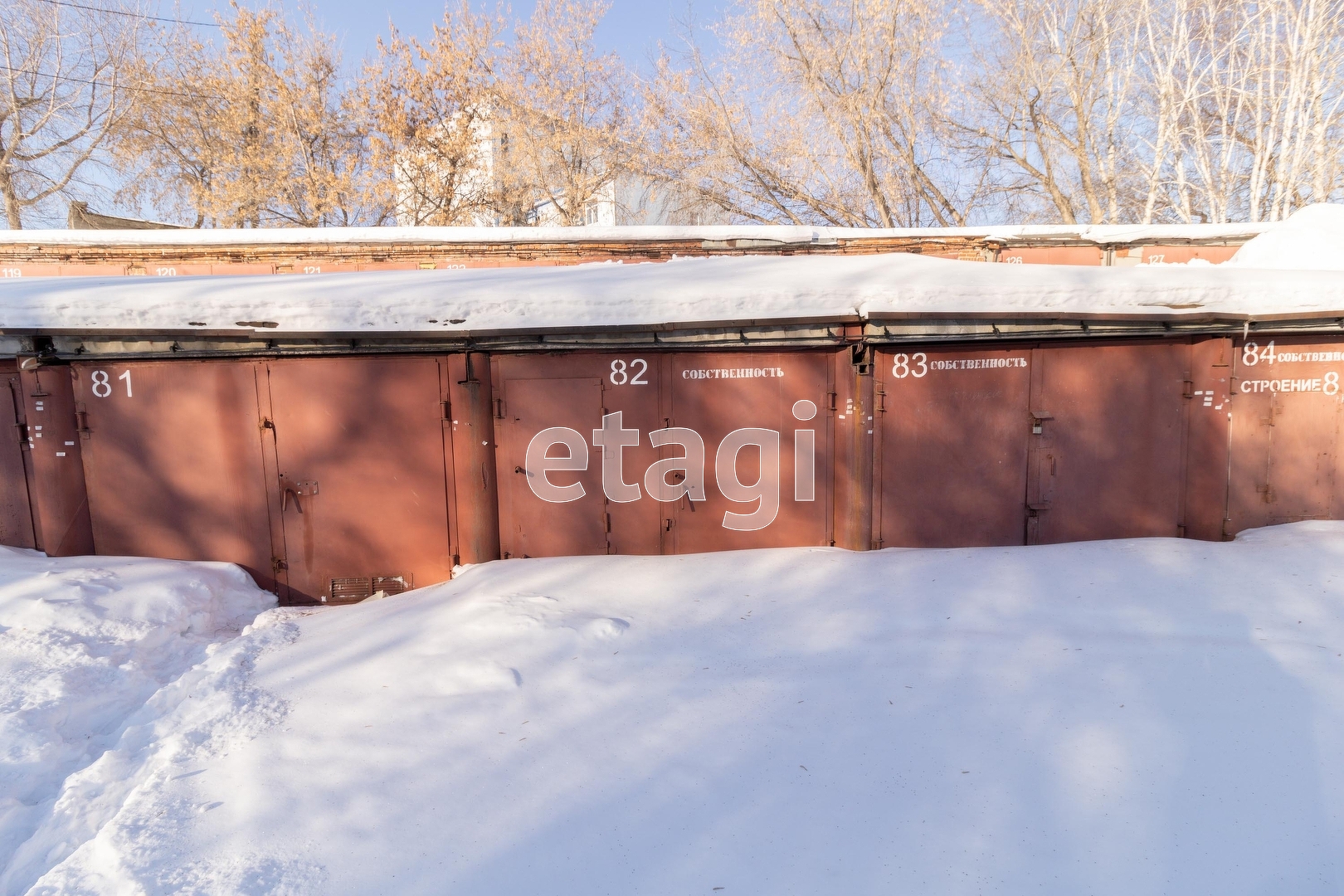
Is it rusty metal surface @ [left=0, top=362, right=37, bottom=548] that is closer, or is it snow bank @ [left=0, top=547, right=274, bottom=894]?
snow bank @ [left=0, top=547, right=274, bottom=894]

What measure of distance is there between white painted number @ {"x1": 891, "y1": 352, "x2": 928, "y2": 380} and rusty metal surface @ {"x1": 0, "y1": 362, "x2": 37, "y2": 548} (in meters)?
8.19

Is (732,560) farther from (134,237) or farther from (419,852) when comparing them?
(134,237)

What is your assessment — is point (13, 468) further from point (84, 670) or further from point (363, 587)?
point (363, 587)

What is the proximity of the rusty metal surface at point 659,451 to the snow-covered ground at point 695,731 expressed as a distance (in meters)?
0.60

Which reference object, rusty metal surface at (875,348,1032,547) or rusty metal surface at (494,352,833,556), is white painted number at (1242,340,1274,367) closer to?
rusty metal surface at (875,348,1032,547)

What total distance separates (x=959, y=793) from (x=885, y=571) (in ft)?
8.54

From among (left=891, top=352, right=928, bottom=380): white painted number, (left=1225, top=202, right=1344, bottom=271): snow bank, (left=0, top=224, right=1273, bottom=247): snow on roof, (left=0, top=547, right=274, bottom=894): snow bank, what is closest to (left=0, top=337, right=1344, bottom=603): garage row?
(left=891, top=352, right=928, bottom=380): white painted number

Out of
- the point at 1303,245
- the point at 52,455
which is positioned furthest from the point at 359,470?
the point at 1303,245

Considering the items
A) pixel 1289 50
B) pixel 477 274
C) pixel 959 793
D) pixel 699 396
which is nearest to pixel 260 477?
pixel 477 274

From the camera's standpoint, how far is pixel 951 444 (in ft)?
20.8

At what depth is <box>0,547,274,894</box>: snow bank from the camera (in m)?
3.32

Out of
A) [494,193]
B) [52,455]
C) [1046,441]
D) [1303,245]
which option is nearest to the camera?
[52,455]

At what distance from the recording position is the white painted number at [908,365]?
620 centimetres

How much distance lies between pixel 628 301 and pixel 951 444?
3.45 m
